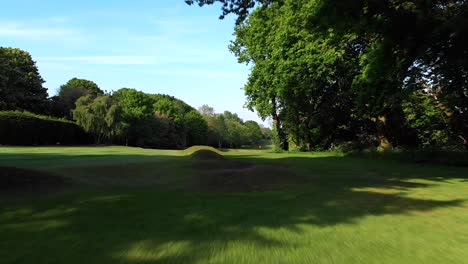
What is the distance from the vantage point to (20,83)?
56250 millimetres

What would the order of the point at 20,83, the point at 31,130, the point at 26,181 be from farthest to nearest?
1. the point at 20,83
2. the point at 31,130
3. the point at 26,181

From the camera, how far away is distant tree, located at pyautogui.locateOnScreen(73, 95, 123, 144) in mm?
51734

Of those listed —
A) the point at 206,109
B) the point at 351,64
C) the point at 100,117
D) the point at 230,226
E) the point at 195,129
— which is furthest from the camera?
the point at 206,109

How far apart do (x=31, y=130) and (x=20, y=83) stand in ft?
72.2

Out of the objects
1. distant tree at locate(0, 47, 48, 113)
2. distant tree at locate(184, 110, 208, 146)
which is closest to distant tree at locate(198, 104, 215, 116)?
distant tree at locate(184, 110, 208, 146)

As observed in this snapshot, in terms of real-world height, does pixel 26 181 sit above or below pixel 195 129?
below

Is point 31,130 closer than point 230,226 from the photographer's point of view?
No

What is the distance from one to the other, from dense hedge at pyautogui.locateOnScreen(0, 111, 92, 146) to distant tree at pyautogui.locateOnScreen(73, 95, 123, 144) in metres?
3.79

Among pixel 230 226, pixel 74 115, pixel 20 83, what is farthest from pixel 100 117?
pixel 230 226

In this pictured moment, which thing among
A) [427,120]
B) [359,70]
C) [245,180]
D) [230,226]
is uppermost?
[359,70]

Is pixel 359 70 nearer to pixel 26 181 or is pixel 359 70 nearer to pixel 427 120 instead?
pixel 427 120

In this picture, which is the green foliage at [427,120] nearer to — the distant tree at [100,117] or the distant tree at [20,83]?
the distant tree at [100,117]

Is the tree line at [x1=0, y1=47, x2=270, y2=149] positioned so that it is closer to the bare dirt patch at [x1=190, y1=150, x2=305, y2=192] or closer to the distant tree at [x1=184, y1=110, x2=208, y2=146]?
the distant tree at [x1=184, y1=110, x2=208, y2=146]

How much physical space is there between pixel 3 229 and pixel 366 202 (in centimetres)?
694
